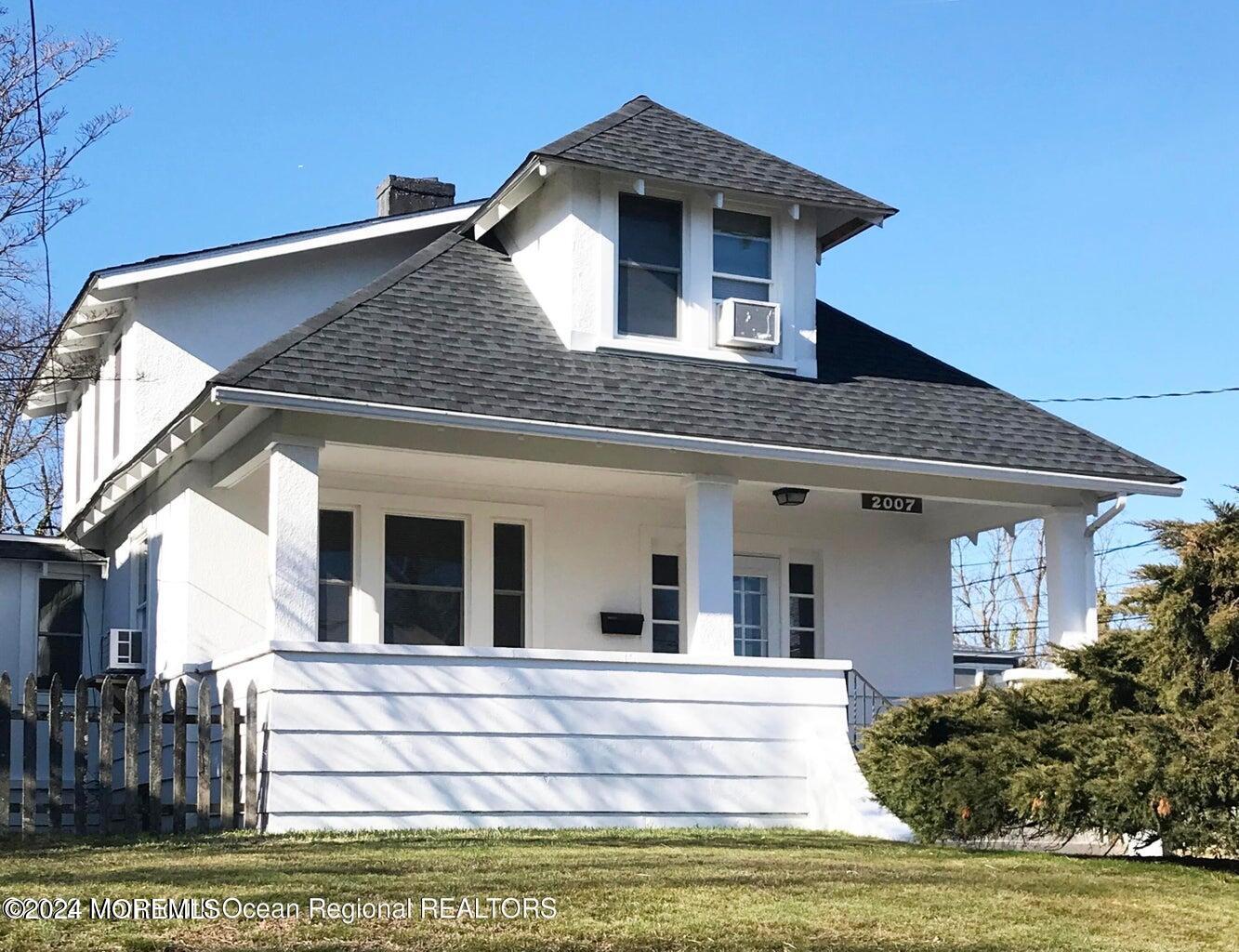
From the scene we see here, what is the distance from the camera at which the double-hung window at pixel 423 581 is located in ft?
51.4

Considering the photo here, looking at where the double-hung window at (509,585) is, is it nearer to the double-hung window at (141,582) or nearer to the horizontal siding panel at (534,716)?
the horizontal siding panel at (534,716)

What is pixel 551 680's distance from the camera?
42.2 feet

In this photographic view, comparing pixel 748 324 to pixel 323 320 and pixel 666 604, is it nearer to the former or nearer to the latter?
pixel 666 604

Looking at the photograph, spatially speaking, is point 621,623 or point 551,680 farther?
point 621,623

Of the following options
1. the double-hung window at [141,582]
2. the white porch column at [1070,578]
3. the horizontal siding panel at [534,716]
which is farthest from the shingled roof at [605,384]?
the double-hung window at [141,582]

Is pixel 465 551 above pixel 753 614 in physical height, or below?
above

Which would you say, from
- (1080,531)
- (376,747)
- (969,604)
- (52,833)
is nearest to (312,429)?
(376,747)

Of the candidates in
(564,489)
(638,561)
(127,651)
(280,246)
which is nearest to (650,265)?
(564,489)

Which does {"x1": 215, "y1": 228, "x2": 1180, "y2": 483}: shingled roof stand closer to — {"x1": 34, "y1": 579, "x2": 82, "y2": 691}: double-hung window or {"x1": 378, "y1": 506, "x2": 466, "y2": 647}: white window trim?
{"x1": 378, "y1": 506, "x2": 466, "y2": 647}: white window trim

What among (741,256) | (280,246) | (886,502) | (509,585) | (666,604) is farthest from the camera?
(280,246)

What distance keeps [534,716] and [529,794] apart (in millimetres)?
613

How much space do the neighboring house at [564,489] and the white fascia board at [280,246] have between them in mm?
43

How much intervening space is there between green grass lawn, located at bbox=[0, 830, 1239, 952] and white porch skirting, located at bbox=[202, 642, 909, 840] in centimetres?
112

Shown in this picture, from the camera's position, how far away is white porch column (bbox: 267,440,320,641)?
1239 centimetres
